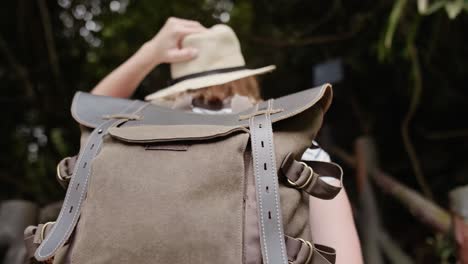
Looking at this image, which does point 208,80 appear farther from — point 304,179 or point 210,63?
point 304,179

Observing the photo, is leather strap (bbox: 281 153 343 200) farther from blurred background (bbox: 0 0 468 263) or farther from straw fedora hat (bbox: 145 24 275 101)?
blurred background (bbox: 0 0 468 263)

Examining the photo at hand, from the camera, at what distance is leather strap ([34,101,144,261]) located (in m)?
0.76

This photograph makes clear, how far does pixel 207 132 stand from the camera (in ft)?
2.47

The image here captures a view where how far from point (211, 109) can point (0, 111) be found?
2048mm

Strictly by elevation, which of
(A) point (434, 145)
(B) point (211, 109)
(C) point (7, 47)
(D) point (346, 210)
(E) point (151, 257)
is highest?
(C) point (7, 47)

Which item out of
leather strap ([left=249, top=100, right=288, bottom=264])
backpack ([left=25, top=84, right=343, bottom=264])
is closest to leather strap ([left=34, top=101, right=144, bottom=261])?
backpack ([left=25, top=84, right=343, bottom=264])

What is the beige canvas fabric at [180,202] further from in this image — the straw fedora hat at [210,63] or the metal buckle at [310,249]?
the straw fedora hat at [210,63]

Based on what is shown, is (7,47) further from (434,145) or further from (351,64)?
(434,145)

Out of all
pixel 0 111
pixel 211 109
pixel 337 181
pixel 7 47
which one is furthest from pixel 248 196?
pixel 0 111

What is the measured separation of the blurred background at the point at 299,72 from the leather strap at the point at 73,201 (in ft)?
4.75

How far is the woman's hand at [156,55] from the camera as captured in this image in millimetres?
1119

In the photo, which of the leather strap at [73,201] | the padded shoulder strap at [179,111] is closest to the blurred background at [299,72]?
the padded shoulder strap at [179,111]

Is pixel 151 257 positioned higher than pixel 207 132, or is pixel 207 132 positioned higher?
pixel 207 132

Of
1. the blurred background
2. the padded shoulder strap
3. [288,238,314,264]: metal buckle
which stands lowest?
[288,238,314,264]: metal buckle
